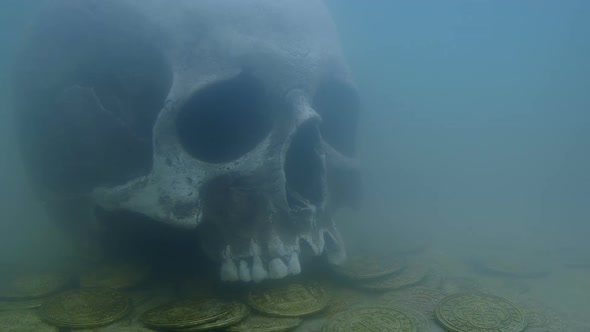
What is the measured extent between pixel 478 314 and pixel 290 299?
1.45 metres

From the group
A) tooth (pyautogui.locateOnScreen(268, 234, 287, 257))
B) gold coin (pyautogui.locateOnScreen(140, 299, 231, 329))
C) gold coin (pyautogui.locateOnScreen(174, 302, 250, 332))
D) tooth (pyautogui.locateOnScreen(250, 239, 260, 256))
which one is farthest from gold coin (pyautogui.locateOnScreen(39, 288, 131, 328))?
tooth (pyautogui.locateOnScreen(268, 234, 287, 257))

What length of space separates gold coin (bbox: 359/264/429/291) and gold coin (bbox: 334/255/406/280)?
5 cm

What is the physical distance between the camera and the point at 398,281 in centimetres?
388

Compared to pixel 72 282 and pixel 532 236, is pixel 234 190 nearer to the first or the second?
pixel 72 282

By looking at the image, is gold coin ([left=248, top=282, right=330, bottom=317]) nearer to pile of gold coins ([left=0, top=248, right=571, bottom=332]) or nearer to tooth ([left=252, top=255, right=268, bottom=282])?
pile of gold coins ([left=0, top=248, right=571, bottom=332])

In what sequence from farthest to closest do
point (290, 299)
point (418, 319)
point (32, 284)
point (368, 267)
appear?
point (368, 267) → point (32, 284) → point (290, 299) → point (418, 319)

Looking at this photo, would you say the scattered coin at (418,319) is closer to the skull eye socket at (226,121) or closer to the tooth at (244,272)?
the tooth at (244,272)

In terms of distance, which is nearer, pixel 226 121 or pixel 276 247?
pixel 276 247

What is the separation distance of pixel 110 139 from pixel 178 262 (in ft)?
4.15

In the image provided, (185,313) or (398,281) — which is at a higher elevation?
(185,313)

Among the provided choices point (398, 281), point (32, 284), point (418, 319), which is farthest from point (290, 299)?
point (32, 284)

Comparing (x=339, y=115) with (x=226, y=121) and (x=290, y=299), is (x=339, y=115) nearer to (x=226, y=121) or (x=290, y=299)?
(x=226, y=121)

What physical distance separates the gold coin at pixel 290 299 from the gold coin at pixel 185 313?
0.27 m

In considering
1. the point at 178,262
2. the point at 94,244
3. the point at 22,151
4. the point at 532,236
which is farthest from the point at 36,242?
the point at 532,236
